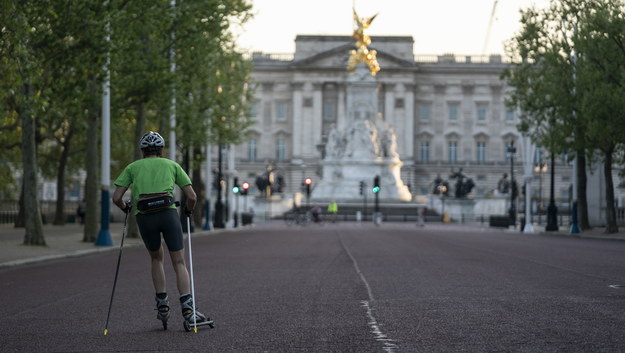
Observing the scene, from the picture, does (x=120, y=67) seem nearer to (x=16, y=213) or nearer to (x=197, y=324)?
(x=197, y=324)

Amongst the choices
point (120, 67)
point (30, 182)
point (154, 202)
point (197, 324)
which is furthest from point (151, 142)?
point (120, 67)

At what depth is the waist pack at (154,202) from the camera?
1262cm

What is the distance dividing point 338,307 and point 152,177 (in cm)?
355

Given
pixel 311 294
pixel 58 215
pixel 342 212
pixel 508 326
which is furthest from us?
pixel 342 212

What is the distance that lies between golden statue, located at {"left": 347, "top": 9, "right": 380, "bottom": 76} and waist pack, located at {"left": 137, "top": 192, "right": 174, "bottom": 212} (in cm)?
8539

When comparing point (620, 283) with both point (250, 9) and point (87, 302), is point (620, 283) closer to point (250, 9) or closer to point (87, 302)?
point (87, 302)

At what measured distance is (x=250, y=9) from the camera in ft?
183

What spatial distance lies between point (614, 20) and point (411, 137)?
4266 inches

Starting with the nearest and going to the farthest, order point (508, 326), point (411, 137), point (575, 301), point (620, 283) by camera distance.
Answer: point (508, 326), point (575, 301), point (620, 283), point (411, 137)

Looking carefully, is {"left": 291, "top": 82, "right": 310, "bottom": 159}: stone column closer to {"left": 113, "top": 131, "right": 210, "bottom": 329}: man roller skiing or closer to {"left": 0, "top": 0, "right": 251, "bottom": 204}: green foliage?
{"left": 0, "top": 0, "right": 251, "bottom": 204}: green foliage

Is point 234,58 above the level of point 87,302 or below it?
above

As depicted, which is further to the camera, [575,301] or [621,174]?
[621,174]

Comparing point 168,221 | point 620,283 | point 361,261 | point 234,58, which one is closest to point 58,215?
point 234,58

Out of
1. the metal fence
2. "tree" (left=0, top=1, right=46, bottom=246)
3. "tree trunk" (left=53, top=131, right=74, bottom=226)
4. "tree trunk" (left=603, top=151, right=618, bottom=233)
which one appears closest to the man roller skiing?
"tree" (left=0, top=1, right=46, bottom=246)
